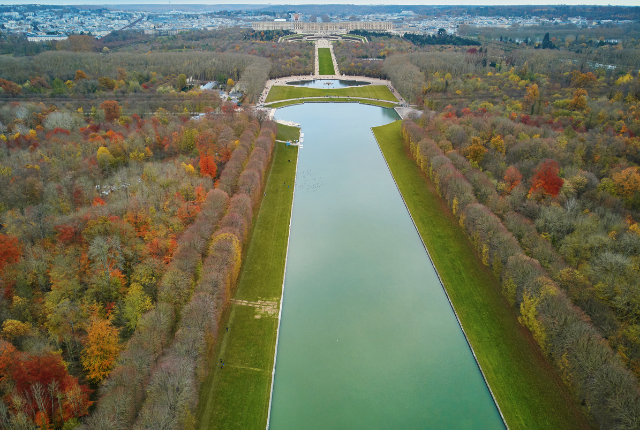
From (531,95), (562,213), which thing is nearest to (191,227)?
(562,213)

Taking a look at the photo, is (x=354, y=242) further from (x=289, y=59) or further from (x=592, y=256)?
(x=289, y=59)

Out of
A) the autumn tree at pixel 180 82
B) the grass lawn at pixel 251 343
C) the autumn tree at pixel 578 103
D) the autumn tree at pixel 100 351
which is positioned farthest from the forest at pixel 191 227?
the autumn tree at pixel 180 82

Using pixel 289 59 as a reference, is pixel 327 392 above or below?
below

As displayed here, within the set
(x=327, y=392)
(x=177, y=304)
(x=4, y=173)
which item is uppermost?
(x=4, y=173)

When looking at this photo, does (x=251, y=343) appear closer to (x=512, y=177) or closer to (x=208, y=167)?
(x=208, y=167)

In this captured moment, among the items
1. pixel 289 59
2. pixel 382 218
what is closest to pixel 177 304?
pixel 382 218

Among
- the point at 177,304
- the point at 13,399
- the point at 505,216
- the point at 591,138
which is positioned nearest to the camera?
the point at 13,399

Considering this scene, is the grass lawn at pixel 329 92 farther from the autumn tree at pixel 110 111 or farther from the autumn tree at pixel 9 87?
the autumn tree at pixel 9 87

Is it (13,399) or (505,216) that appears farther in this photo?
(505,216)
